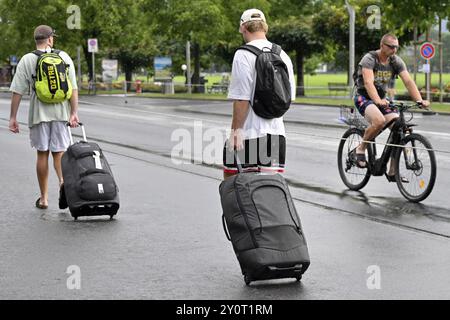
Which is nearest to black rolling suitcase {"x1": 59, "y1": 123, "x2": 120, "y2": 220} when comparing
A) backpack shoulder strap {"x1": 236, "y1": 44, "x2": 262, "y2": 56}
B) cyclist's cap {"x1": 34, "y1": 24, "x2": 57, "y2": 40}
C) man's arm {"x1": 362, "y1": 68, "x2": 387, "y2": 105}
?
cyclist's cap {"x1": 34, "y1": 24, "x2": 57, "y2": 40}

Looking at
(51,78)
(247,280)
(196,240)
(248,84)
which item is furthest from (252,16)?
(51,78)

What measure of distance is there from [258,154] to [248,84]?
0.51 metres

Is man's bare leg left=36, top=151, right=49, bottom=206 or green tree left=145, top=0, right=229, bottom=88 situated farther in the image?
green tree left=145, top=0, right=229, bottom=88

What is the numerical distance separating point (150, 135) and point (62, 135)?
993 cm

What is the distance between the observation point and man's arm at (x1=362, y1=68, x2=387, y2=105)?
9.91 m

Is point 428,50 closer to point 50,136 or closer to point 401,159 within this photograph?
point 401,159

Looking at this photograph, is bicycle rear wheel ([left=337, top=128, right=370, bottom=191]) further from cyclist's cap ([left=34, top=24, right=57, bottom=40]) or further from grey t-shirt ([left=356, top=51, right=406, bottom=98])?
cyclist's cap ([left=34, top=24, right=57, bottom=40])

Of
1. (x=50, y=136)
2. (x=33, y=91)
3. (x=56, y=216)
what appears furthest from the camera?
(x=50, y=136)

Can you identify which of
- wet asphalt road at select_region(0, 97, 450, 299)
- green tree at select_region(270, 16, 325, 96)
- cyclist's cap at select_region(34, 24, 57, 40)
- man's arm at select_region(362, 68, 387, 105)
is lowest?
wet asphalt road at select_region(0, 97, 450, 299)

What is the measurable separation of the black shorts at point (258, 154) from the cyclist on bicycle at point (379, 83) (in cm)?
342

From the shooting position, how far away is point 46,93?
901 cm

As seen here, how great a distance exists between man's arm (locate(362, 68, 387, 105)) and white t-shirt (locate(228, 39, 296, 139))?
11.1 ft

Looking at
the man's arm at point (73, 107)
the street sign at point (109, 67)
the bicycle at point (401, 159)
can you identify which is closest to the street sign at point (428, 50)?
the bicycle at point (401, 159)

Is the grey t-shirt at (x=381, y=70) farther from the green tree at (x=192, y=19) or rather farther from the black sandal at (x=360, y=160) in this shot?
the green tree at (x=192, y=19)
